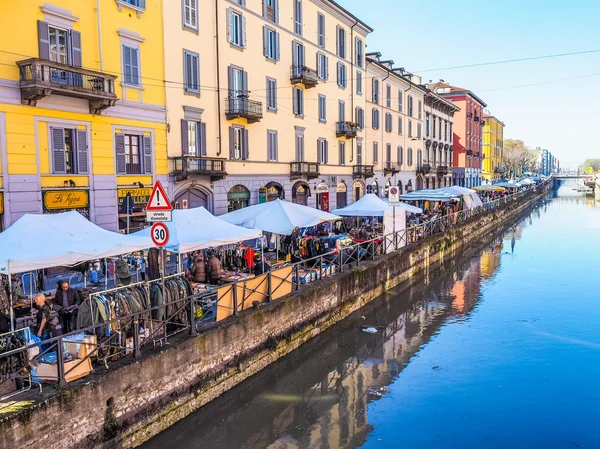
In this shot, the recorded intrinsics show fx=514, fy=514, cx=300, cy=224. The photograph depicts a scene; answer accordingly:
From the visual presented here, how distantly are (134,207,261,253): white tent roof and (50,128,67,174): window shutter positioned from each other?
539cm

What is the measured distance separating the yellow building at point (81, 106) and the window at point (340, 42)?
15.9 m

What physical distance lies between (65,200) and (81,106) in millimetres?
3061

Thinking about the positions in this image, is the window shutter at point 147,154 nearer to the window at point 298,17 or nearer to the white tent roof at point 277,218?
the white tent roof at point 277,218

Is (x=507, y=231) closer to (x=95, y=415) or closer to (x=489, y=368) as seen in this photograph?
(x=489, y=368)

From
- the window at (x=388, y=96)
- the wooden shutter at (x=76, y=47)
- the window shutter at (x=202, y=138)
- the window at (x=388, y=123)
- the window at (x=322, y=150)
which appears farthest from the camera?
the window at (x=388, y=123)

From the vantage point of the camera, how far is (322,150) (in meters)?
31.7

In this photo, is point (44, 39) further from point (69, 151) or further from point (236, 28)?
point (236, 28)

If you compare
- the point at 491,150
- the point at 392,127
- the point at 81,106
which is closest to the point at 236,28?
the point at 81,106

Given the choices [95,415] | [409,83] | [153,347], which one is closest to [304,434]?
[153,347]

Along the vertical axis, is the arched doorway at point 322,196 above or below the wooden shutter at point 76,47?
below

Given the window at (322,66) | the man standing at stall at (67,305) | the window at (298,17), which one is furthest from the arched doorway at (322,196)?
the man standing at stall at (67,305)

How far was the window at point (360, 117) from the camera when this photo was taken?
118ft

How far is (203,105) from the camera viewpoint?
71.3ft

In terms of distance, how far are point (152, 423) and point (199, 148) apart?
48.8ft
